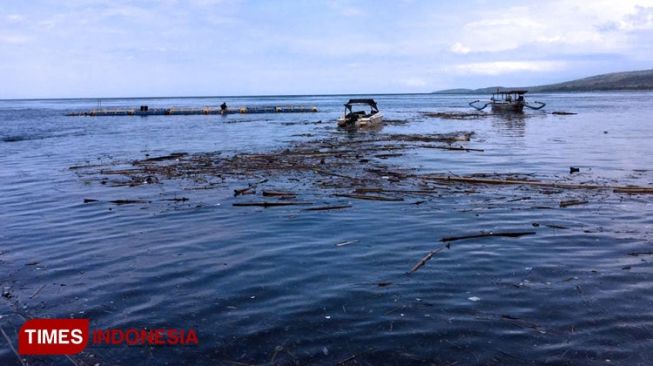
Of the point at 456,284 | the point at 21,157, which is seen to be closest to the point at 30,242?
the point at 456,284

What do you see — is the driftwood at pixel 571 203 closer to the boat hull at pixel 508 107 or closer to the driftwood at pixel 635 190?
the driftwood at pixel 635 190

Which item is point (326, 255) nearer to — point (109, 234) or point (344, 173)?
point (109, 234)

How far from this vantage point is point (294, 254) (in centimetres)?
995

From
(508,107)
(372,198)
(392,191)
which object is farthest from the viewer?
(508,107)

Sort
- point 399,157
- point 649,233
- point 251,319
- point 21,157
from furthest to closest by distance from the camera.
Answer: point 21,157
point 399,157
point 649,233
point 251,319

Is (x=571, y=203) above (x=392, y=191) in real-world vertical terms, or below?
below

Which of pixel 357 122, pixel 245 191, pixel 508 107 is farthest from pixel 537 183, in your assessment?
pixel 508 107

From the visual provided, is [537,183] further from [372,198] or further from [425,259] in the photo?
[425,259]

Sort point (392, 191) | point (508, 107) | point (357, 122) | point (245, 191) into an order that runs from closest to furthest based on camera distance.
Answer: point (392, 191) < point (245, 191) < point (357, 122) < point (508, 107)

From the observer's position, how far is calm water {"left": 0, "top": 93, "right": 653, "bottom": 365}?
618 centimetres

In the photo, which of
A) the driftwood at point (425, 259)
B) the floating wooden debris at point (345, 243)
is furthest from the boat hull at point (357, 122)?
the driftwood at point (425, 259)

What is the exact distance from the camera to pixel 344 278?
Result: 8.49 metres

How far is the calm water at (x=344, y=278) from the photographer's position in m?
6.18

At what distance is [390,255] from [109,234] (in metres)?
6.79
